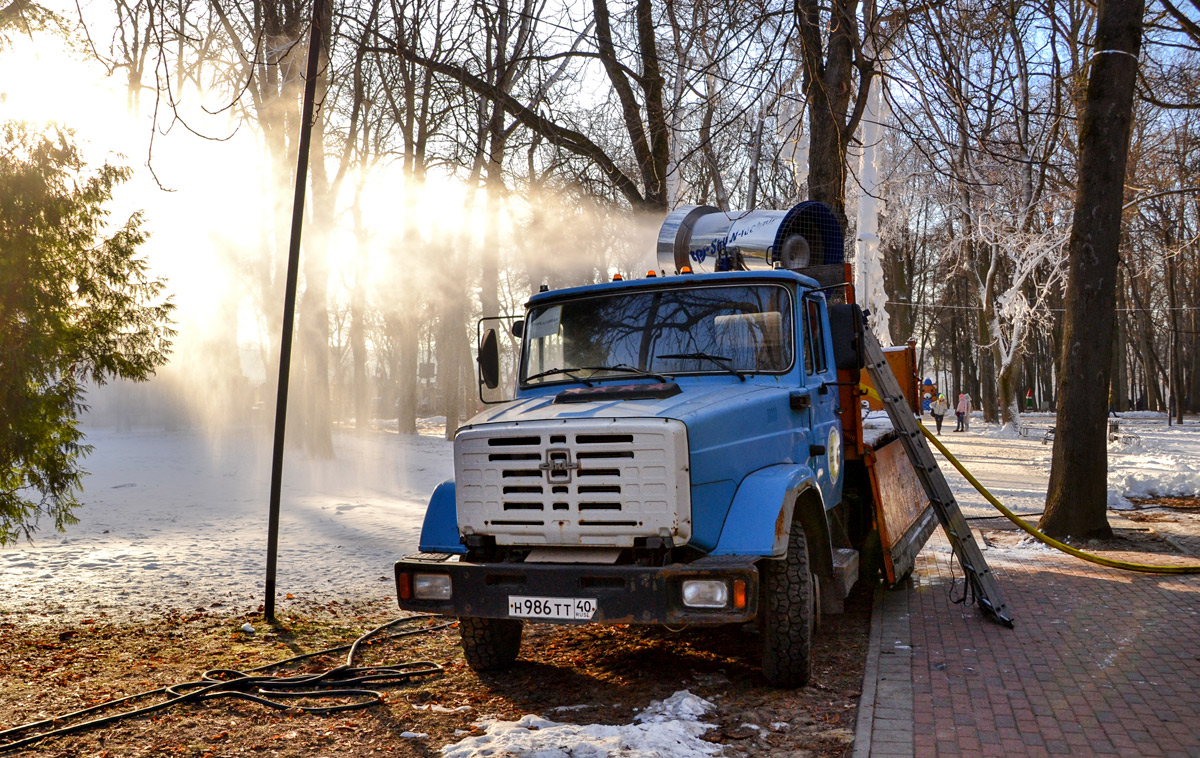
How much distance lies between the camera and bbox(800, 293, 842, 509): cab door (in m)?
6.22

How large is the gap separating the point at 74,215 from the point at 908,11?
678cm

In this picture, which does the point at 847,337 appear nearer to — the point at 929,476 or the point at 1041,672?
the point at 929,476

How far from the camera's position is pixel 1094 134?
10602 millimetres

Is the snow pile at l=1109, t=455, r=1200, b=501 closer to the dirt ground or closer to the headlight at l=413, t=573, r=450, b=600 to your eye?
the dirt ground

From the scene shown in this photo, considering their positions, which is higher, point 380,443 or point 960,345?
point 960,345

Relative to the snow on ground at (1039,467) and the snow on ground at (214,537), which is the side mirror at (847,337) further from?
the snow on ground at (1039,467)

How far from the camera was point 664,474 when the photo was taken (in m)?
4.65

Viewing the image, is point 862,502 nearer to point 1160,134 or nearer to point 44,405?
point 44,405

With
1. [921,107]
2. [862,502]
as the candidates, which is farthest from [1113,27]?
[862,502]

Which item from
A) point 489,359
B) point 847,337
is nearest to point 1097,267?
point 847,337

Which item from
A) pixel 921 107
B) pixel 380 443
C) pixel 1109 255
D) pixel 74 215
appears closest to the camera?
pixel 921 107

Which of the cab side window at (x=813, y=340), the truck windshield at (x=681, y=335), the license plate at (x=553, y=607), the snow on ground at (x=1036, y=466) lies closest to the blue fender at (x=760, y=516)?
the license plate at (x=553, y=607)

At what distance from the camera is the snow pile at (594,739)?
168 inches

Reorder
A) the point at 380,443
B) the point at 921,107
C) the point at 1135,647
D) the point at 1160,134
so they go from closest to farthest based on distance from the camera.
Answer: the point at 1135,647
the point at 921,107
the point at 1160,134
the point at 380,443
